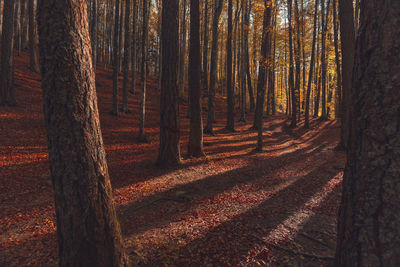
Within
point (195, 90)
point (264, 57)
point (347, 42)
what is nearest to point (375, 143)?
point (195, 90)

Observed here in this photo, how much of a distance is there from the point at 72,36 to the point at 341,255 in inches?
131

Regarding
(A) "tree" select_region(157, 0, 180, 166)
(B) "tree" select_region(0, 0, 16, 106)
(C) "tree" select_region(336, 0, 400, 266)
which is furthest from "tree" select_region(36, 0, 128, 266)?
(B) "tree" select_region(0, 0, 16, 106)

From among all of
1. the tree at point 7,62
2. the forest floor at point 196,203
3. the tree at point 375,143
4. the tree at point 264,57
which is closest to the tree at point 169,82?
the forest floor at point 196,203

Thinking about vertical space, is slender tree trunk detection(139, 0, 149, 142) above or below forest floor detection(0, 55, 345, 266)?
above

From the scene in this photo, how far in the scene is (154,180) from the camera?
680cm

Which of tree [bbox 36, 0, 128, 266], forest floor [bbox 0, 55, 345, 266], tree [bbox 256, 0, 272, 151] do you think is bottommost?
forest floor [bbox 0, 55, 345, 266]

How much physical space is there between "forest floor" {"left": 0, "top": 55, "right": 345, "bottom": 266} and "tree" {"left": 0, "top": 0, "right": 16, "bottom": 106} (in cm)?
169

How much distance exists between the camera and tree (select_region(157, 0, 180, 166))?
730 cm

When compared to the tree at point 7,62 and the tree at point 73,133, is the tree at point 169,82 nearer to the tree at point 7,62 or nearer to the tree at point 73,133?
the tree at point 73,133

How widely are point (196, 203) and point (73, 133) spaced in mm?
3856

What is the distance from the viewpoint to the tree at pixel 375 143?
1.49 meters

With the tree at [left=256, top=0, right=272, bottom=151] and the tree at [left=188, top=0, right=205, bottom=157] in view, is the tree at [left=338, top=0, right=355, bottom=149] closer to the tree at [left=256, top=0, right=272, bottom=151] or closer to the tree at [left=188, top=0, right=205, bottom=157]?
the tree at [left=256, top=0, right=272, bottom=151]

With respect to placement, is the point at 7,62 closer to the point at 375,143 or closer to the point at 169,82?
the point at 169,82

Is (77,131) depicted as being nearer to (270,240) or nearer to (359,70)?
(359,70)
